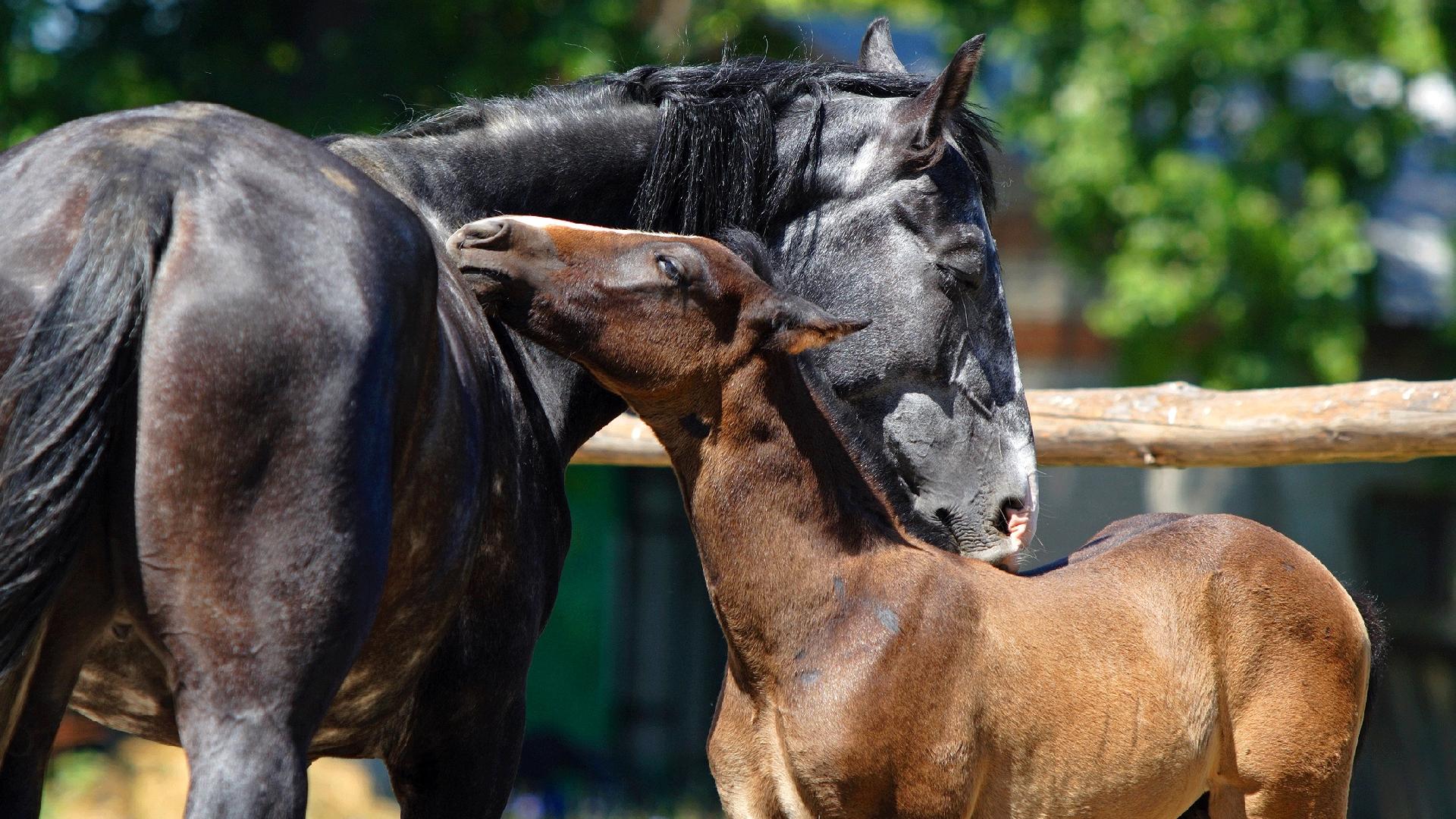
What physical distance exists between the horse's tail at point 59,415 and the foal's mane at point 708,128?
1.19 metres

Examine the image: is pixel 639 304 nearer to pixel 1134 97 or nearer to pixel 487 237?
pixel 487 237

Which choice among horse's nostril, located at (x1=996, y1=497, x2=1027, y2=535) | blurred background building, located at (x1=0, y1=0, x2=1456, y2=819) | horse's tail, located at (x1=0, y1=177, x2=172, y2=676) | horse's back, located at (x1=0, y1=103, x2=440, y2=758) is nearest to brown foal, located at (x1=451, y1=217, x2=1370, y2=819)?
horse's nostril, located at (x1=996, y1=497, x2=1027, y2=535)

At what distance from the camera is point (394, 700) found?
2244 mm

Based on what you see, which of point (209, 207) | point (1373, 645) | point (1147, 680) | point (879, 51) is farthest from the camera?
point (879, 51)

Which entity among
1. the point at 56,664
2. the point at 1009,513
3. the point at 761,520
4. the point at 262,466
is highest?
the point at 262,466

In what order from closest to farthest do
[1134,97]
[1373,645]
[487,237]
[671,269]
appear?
[487,237], [671,269], [1373,645], [1134,97]

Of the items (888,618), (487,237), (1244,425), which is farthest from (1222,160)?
(487,237)

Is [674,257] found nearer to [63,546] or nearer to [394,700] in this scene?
[394,700]

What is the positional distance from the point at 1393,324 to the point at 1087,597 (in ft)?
24.3

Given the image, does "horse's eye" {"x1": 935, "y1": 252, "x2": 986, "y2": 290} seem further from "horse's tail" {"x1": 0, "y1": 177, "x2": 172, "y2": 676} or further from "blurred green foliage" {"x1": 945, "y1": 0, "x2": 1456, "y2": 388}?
"blurred green foliage" {"x1": 945, "y1": 0, "x2": 1456, "y2": 388}

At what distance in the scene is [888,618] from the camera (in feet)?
8.18

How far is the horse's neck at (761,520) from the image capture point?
8.18 ft

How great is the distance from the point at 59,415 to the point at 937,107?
1883 mm

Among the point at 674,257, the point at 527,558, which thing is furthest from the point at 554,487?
the point at 674,257
